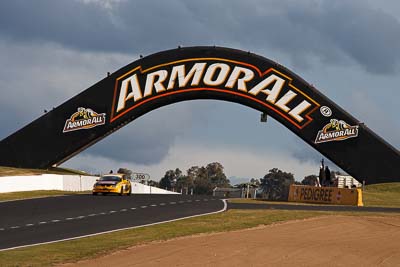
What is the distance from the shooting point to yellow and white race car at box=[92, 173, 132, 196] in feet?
155

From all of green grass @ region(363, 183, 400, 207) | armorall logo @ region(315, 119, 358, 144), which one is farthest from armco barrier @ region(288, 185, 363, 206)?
armorall logo @ region(315, 119, 358, 144)

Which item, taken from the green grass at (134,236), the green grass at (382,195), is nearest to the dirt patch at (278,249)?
the green grass at (134,236)

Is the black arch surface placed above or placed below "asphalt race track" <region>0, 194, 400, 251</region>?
above

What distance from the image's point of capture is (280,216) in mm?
32031

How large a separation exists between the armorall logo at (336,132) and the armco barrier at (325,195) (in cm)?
1344

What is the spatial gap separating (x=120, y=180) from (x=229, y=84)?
54.6 ft

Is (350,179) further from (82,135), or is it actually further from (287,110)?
(82,135)

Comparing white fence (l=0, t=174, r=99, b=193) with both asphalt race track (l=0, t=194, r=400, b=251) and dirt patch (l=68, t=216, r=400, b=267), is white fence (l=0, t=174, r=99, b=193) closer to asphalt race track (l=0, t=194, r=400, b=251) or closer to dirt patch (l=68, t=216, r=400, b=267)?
asphalt race track (l=0, t=194, r=400, b=251)

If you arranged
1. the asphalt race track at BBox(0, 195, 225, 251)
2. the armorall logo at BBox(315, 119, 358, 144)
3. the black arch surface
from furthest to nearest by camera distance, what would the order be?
the armorall logo at BBox(315, 119, 358, 144), the black arch surface, the asphalt race track at BBox(0, 195, 225, 251)

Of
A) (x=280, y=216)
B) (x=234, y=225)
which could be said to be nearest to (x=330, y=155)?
(x=280, y=216)

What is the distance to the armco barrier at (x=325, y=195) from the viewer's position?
44.5 metres

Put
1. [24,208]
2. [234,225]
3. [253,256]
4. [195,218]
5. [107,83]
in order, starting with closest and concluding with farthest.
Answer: [253,256], [234,225], [195,218], [24,208], [107,83]

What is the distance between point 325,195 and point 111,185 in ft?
42.0

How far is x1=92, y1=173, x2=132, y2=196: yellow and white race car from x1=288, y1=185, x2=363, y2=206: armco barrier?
1020 cm
